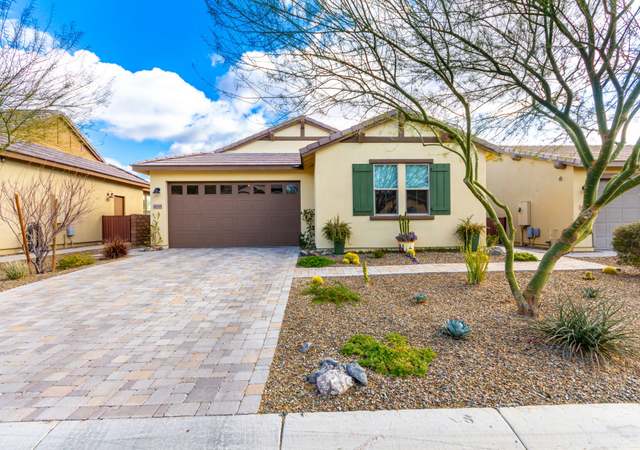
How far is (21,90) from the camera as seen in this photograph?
21.1ft

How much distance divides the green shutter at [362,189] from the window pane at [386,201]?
31 cm

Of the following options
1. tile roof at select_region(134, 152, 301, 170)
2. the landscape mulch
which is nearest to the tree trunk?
the landscape mulch

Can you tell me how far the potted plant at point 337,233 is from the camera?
887 cm

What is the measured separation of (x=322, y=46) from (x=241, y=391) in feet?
12.7

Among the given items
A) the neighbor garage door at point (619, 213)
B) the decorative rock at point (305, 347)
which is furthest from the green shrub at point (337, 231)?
the neighbor garage door at point (619, 213)

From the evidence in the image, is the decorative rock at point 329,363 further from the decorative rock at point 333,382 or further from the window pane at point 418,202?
the window pane at point 418,202

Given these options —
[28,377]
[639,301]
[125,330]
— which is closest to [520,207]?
[639,301]

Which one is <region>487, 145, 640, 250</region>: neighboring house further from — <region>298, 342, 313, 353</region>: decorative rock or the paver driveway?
the paver driveway

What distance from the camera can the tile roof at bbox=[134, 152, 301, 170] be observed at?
10.7 meters

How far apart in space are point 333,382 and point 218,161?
10.6 meters

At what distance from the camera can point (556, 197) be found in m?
9.87

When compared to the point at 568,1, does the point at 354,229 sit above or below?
below

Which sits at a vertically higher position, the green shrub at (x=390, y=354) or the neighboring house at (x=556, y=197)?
the neighboring house at (x=556, y=197)

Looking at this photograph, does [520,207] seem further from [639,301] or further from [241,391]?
[241,391]
